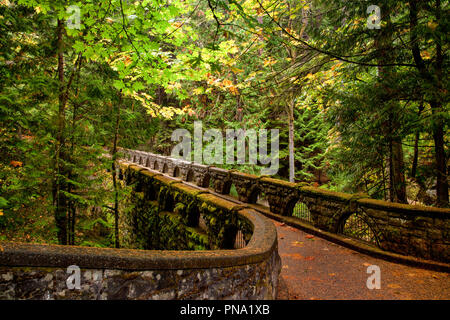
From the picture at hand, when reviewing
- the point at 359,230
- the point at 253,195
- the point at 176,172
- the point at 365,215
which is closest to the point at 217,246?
the point at 253,195

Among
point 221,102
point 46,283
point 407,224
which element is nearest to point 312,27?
point 407,224

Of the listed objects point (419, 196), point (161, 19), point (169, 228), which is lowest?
point (169, 228)

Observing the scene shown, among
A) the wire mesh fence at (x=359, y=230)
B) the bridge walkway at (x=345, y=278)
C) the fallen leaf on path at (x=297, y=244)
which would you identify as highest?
the wire mesh fence at (x=359, y=230)

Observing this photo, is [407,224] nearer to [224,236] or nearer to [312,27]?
[224,236]

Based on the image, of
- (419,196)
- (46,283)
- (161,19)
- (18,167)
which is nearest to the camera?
(46,283)

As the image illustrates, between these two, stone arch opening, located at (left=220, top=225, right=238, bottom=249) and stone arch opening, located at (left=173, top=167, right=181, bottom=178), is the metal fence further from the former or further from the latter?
stone arch opening, located at (left=173, top=167, right=181, bottom=178)

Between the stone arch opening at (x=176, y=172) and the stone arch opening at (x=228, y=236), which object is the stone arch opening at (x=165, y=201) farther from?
the stone arch opening at (x=228, y=236)

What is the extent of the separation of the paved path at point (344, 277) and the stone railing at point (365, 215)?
466 millimetres

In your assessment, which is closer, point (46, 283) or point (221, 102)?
point (46, 283)

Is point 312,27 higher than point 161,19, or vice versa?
point 312,27

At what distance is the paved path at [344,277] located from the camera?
3811mm

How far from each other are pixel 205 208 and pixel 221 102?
513 inches

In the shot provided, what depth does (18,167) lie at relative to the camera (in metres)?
5.26

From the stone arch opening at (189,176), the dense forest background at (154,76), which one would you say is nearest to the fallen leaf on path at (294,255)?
the dense forest background at (154,76)
